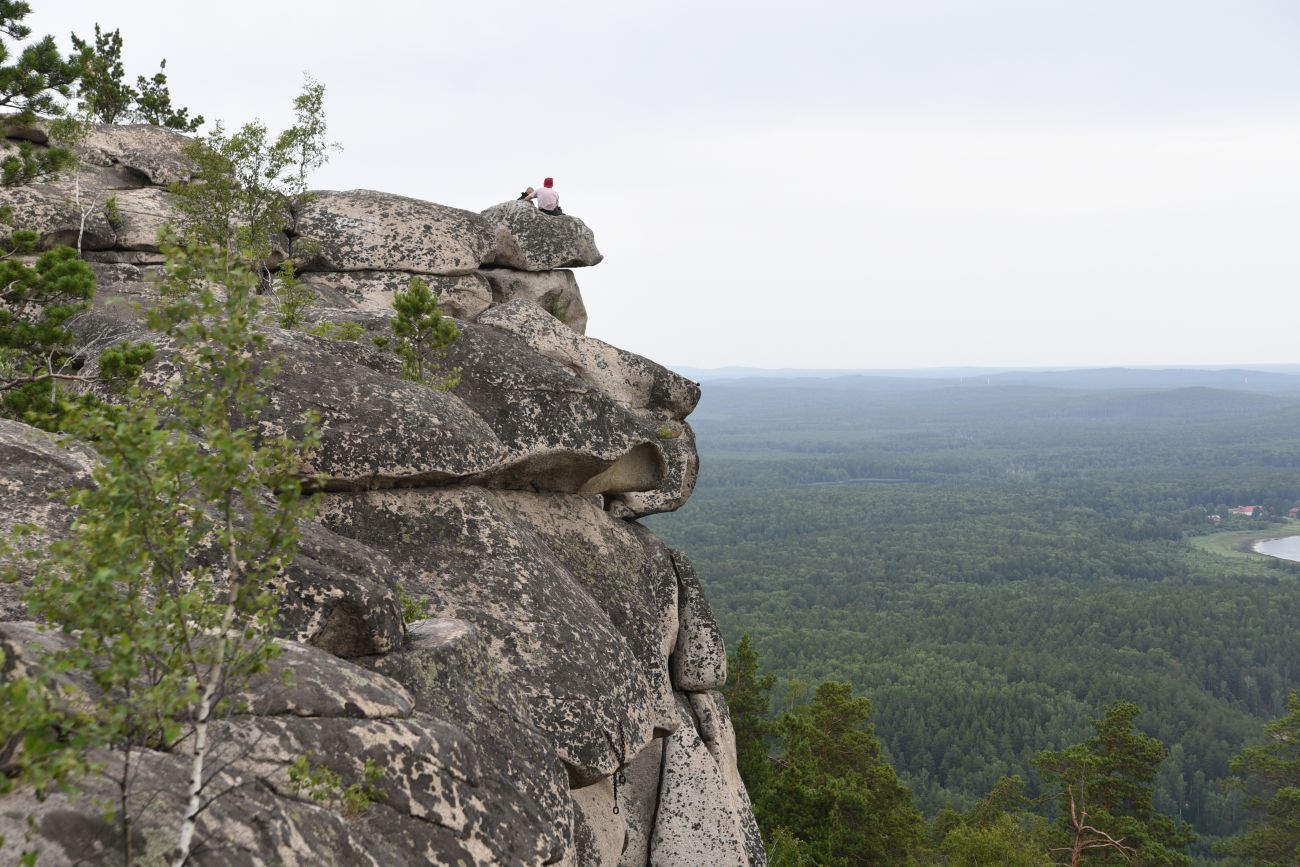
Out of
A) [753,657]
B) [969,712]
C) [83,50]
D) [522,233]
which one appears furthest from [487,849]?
[969,712]

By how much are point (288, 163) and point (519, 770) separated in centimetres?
1383

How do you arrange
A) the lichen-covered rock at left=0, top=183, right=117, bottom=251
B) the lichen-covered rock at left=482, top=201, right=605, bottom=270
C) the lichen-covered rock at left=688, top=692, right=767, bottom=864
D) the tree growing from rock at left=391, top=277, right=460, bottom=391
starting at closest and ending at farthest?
the tree growing from rock at left=391, top=277, right=460, bottom=391
the lichen-covered rock at left=0, top=183, right=117, bottom=251
the lichen-covered rock at left=688, top=692, right=767, bottom=864
the lichen-covered rock at left=482, top=201, right=605, bottom=270

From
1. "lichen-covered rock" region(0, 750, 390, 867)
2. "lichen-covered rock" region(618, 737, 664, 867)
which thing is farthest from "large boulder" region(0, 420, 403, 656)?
"lichen-covered rock" region(618, 737, 664, 867)

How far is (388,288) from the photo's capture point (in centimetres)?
1847

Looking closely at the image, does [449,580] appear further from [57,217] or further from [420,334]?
[57,217]

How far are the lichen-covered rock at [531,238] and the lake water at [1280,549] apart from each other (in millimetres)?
205035

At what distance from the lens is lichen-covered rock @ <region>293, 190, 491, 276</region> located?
60.9 ft

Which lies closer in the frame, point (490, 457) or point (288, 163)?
point (490, 457)

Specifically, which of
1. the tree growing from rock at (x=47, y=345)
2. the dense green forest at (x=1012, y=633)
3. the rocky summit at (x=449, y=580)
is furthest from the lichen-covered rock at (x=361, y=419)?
the dense green forest at (x=1012, y=633)

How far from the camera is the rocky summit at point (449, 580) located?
5.50 meters

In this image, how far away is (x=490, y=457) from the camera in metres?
11.2

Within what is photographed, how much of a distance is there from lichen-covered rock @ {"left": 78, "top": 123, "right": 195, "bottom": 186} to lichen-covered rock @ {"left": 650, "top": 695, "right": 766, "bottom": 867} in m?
15.5

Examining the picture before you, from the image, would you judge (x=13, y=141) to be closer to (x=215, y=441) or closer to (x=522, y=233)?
(x=522, y=233)

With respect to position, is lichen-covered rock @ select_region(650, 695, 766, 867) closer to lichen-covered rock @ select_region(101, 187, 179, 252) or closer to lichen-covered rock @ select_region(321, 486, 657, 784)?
lichen-covered rock @ select_region(321, 486, 657, 784)
